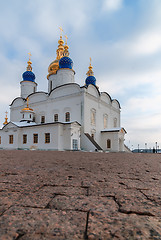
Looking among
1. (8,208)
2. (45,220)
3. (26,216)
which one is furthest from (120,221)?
(8,208)

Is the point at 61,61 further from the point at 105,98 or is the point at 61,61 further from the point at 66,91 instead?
the point at 105,98

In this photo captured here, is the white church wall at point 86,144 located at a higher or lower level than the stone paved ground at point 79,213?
lower

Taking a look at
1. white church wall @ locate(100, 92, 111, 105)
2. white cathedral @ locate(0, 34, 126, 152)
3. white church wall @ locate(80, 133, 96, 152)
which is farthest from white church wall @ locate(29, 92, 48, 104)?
white church wall @ locate(80, 133, 96, 152)

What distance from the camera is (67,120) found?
19859 millimetres

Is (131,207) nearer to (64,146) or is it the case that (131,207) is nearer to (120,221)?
(120,221)

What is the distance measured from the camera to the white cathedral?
16703mm

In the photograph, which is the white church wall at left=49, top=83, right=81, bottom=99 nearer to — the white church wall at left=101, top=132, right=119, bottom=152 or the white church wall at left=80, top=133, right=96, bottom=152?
the white church wall at left=80, top=133, right=96, bottom=152

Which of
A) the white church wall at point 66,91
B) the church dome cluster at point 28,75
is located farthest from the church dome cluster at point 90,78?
the church dome cluster at point 28,75

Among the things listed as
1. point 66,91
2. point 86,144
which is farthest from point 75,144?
point 66,91

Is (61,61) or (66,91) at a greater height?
(61,61)

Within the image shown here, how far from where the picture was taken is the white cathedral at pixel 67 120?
54.8ft

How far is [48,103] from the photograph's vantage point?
857 inches

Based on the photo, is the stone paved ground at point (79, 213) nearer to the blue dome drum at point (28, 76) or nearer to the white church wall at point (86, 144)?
the white church wall at point (86, 144)

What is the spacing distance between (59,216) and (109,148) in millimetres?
19346
